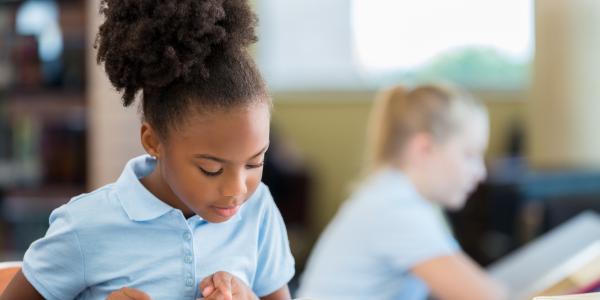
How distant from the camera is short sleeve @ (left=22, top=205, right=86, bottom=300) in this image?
2.08ft

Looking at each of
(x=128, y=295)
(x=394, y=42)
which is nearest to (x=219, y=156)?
(x=128, y=295)

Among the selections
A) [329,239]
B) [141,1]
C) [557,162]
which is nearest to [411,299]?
[329,239]

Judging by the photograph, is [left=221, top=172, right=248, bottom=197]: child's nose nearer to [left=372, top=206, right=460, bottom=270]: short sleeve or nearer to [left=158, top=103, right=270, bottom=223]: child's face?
[left=158, top=103, right=270, bottom=223]: child's face

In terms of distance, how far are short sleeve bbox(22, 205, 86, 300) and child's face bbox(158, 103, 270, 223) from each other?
92mm

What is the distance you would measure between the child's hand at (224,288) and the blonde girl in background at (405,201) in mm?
1056

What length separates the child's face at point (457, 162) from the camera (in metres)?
1.79

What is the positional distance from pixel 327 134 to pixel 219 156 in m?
4.64

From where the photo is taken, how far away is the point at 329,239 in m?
1.88

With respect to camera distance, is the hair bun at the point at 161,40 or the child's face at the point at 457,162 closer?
the hair bun at the point at 161,40

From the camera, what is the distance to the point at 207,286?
2.07ft

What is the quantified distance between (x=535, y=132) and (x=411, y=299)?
7.35 feet

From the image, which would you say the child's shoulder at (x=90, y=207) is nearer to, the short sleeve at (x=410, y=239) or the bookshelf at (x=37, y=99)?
the short sleeve at (x=410, y=239)

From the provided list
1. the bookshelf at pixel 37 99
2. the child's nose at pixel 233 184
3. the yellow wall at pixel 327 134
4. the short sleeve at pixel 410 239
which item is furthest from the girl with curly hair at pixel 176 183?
the yellow wall at pixel 327 134

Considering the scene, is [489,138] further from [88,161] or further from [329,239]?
[329,239]
